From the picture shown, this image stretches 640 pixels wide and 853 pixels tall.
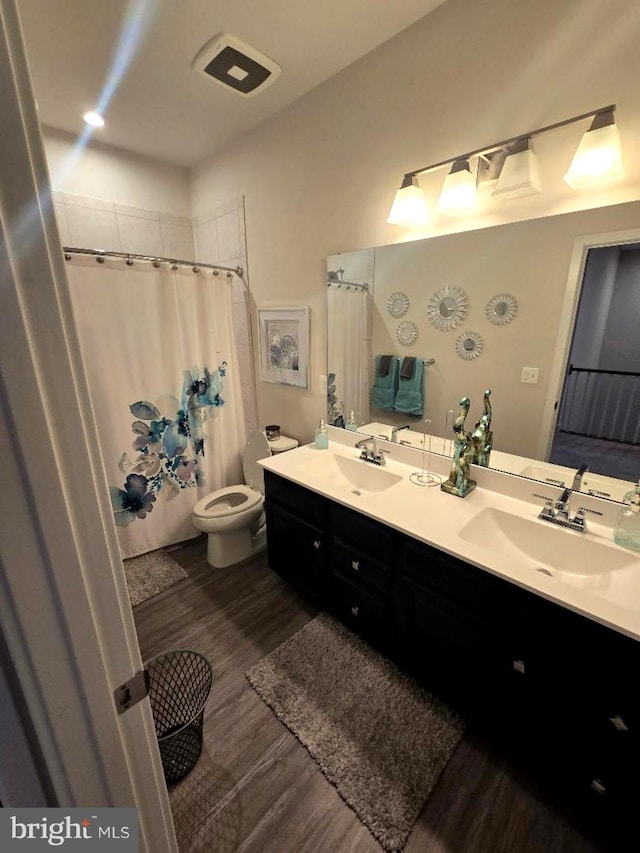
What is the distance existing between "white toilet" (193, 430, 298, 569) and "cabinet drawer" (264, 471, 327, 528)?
1.16 feet

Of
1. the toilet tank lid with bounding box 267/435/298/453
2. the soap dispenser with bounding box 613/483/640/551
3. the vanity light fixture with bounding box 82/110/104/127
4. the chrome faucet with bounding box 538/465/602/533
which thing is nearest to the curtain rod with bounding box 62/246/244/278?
the vanity light fixture with bounding box 82/110/104/127

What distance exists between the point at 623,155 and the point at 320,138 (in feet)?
4.68

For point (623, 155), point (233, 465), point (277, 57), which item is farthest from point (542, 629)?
point (277, 57)

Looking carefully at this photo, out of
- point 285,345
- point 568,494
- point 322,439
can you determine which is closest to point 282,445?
point 322,439

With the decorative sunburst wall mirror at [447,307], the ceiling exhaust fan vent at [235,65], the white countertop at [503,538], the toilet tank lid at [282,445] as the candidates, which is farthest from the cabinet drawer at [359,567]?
the ceiling exhaust fan vent at [235,65]

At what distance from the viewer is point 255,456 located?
2.52 m

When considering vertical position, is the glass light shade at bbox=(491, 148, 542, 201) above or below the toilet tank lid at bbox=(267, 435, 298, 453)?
above

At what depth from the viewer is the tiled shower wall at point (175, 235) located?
8.07ft

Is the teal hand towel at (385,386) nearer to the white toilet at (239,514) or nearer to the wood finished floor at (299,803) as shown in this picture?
the white toilet at (239,514)

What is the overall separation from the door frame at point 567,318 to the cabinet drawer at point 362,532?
72 centimetres

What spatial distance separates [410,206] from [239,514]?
1.86 metres

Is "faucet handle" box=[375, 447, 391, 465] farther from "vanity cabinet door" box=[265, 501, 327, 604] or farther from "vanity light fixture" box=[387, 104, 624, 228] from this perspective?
"vanity light fixture" box=[387, 104, 624, 228]

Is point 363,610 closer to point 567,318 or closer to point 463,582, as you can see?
point 463,582

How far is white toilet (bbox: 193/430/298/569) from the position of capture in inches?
85.4
